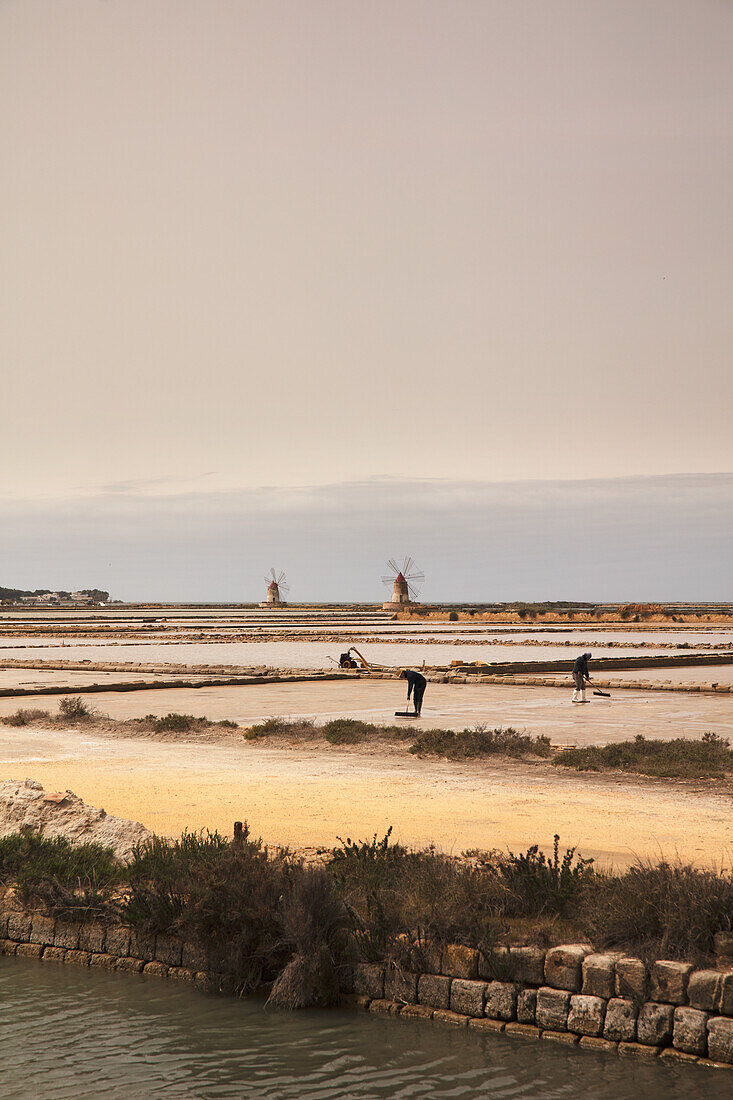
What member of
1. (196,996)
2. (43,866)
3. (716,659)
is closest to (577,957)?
(196,996)

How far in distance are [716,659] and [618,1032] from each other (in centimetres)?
3883

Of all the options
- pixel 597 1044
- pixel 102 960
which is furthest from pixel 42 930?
pixel 597 1044

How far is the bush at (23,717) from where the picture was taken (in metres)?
22.0

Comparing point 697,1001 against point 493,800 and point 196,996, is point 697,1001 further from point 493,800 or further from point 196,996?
point 493,800

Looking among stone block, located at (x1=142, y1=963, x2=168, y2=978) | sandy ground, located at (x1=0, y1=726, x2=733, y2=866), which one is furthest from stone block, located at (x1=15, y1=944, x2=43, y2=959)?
sandy ground, located at (x1=0, y1=726, x2=733, y2=866)

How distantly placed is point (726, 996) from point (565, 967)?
997 millimetres

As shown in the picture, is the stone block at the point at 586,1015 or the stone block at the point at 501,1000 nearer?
the stone block at the point at 586,1015

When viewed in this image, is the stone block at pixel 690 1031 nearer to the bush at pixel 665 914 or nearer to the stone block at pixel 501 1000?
the bush at pixel 665 914

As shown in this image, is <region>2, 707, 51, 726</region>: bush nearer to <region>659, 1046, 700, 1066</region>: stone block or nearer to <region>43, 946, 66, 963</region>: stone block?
<region>43, 946, 66, 963</region>: stone block

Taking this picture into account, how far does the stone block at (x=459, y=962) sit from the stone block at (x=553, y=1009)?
1.62 feet

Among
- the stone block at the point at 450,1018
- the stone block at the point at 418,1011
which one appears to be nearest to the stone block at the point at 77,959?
the stone block at the point at 418,1011

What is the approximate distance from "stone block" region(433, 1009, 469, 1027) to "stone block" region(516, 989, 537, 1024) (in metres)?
0.36

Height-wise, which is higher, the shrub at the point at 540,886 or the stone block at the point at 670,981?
the shrub at the point at 540,886

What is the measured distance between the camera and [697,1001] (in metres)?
6.28
